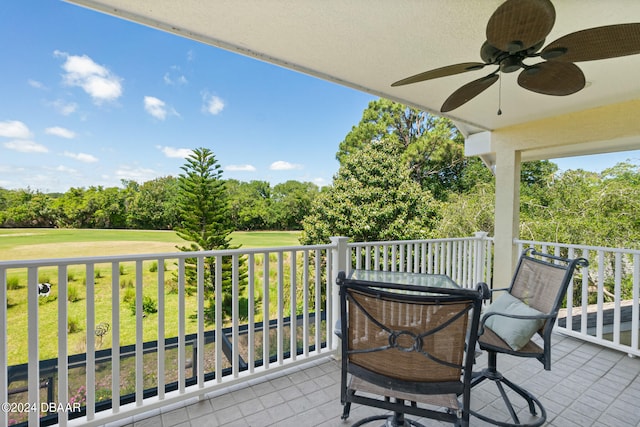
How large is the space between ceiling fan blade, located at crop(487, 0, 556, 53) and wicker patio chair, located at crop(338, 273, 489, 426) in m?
1.21

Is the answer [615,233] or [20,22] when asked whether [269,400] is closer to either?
[615,233]

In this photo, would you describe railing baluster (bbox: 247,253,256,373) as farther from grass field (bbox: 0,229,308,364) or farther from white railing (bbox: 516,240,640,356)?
grass field (bbox: 0,229,308,364)

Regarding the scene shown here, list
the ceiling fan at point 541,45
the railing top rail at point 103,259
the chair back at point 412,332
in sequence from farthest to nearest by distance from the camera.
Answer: the railing top rail at point 103,259
the ceiling fan at point 541,45
the chair back at point 412,332

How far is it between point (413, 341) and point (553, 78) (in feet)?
5.67

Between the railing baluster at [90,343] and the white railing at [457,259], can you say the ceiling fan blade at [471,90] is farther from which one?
the railing baluster at [90,343]

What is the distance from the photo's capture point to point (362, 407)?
2029 millimetres

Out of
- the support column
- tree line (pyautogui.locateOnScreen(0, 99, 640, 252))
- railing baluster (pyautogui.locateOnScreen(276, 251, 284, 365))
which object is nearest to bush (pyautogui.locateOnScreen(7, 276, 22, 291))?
railing baluster (pyautogui.locateOnScreen(276, 251, 284, 365))

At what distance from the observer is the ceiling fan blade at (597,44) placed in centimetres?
135

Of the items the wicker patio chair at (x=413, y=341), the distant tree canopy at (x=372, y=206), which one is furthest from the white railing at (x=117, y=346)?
the distant tree canopy at (x=372, y=206)

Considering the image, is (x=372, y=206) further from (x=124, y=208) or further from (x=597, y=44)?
(x=597, y=44)

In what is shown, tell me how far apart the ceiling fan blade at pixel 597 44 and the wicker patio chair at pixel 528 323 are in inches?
45.6

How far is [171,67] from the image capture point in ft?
52.5

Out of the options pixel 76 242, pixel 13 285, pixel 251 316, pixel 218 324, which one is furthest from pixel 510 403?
pixel 76 242

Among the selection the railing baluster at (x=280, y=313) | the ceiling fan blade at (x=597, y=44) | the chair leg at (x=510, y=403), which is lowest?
the chair leg at (x=510, y=403)
